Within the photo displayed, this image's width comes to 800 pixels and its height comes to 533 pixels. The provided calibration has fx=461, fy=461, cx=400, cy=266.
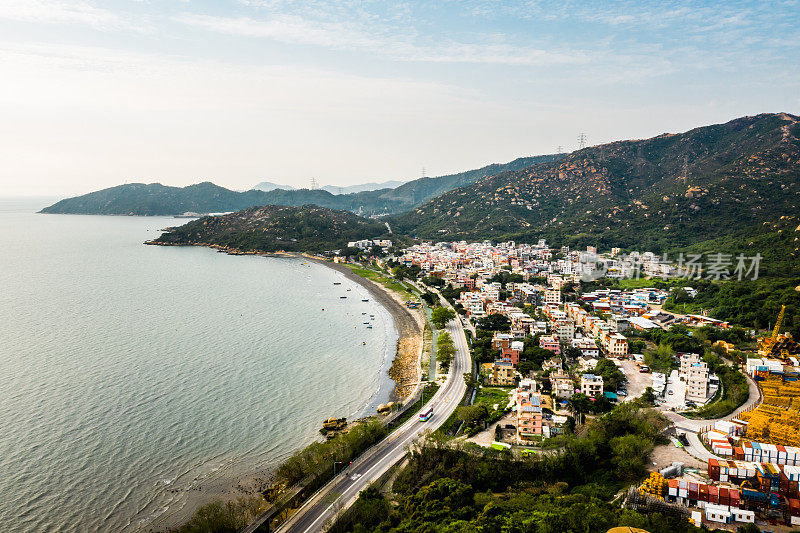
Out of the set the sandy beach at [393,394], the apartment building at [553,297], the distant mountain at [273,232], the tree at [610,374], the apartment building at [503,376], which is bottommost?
the sandy beach at [393,394]

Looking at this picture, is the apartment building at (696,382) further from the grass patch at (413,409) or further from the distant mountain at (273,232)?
the distant mountain at (273,232)

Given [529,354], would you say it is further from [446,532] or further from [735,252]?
[735,252]

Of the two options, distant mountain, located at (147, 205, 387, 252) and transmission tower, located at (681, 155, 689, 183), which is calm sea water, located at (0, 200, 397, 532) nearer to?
distant mountain, located at (147, 205, 387, 252)

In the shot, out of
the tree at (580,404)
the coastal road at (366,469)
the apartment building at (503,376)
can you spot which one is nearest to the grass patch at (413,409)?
the coastal road at (366,469)

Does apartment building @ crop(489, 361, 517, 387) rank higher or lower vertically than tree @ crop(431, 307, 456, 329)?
lower

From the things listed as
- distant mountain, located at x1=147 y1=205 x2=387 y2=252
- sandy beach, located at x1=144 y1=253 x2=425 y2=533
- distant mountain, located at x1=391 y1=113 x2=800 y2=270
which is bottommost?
sandy beach, located at x1=144 y1=253 x2=425 y2=533

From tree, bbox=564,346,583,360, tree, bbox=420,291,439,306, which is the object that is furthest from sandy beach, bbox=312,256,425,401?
tree, bbox=564,346,583,360
